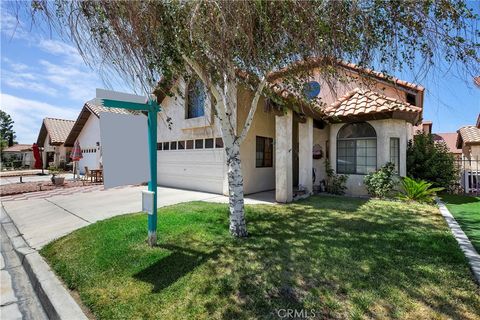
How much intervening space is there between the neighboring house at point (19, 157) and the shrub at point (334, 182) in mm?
50605

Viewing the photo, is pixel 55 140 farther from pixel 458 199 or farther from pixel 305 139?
pixel 458 199

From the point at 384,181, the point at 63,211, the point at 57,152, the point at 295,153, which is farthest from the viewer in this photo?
the point at 57,152

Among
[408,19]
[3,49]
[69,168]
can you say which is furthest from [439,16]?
[69,168]

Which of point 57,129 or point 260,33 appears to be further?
point 57,129

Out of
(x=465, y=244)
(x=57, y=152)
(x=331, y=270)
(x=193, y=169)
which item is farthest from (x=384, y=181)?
(x=57, y=152)

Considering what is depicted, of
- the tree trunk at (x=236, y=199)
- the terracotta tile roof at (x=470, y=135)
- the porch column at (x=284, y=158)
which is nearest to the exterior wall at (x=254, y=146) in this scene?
the porch column at (x=284, y=158)

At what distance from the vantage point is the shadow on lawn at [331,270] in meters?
3.21

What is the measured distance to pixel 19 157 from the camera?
4988cm

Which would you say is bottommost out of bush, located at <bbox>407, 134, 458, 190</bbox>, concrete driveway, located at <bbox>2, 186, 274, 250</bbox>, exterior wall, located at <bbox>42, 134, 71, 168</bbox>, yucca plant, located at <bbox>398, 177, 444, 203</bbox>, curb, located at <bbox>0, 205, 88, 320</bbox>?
curb, located at <bbox>0, 205, 88, 320</bbox>

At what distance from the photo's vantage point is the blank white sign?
4078 mm

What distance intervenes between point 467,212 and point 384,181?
2.61m

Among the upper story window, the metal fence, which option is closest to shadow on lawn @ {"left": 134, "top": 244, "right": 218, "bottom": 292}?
the upper story window

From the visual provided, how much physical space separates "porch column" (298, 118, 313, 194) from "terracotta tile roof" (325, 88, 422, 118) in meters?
1.22

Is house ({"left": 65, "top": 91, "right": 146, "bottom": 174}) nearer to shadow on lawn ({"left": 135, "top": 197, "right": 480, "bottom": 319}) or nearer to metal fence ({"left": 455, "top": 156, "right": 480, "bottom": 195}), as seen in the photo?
shadow on lawn ({"left": 135, "top": 197, "right": 480, "bottom": 319})
